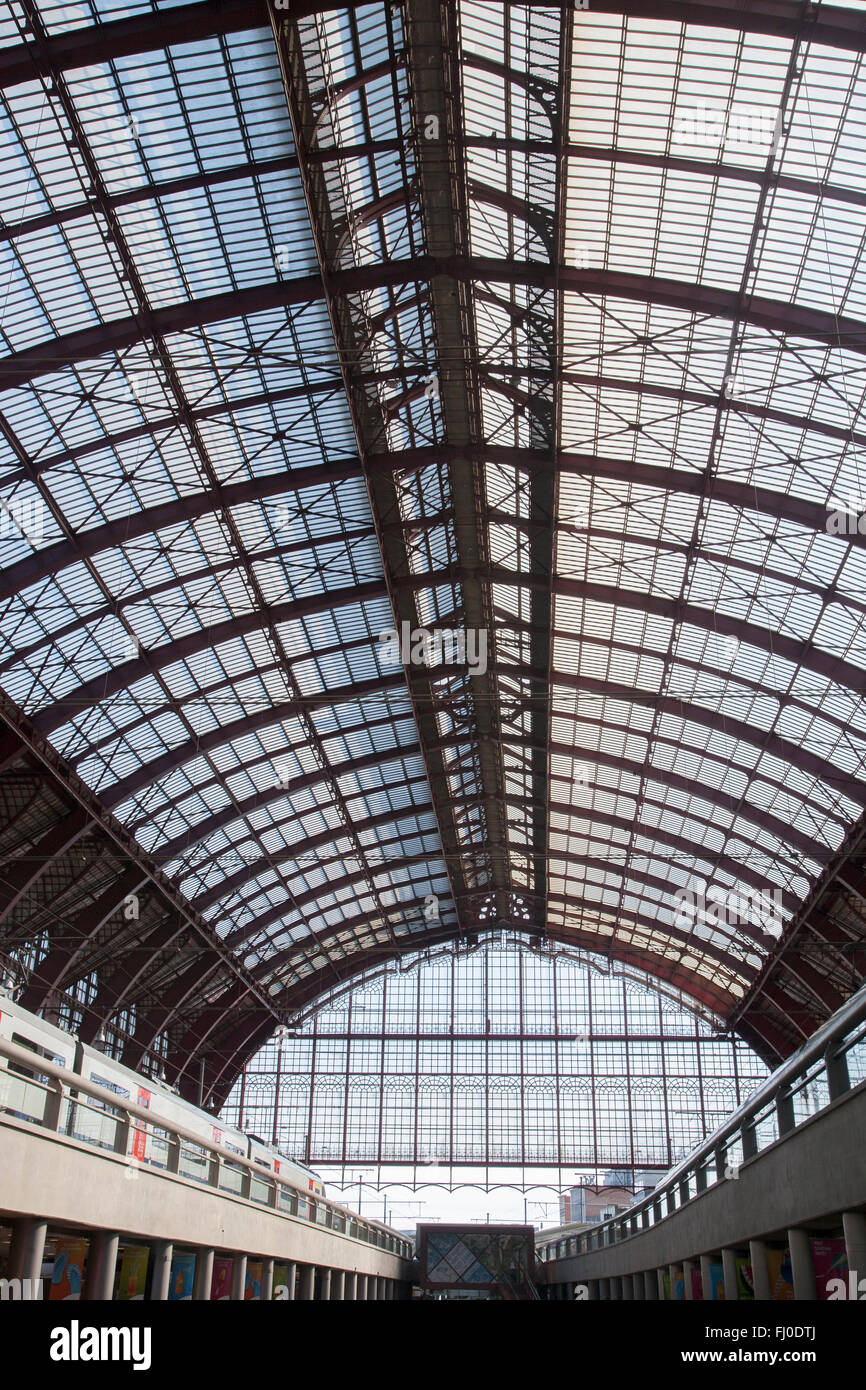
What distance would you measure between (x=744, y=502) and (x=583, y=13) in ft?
47.3

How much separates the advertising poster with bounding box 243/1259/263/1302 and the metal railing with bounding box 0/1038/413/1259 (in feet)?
4.54

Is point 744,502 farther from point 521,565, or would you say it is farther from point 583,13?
point 583,13

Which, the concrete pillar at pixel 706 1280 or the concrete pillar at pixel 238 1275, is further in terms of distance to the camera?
the concrete pillar at pixel 238 1275

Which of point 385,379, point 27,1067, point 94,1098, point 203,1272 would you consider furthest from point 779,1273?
point 385,379

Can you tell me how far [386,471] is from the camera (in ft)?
107

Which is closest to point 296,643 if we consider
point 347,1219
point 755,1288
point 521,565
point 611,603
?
point 521,565

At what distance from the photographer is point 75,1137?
1347cm

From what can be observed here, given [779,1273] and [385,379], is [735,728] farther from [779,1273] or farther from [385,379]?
[779,1273]

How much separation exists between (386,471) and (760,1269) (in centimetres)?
2260

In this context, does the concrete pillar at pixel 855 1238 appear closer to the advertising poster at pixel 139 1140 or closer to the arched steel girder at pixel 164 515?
the advertising poster at pixel 139 1140

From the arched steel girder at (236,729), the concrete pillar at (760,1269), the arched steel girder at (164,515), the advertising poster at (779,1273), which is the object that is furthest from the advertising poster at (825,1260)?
the arched steel girder at (236,729)

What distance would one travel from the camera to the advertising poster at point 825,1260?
13.8 metres

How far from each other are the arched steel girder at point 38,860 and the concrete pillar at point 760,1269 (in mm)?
30553
